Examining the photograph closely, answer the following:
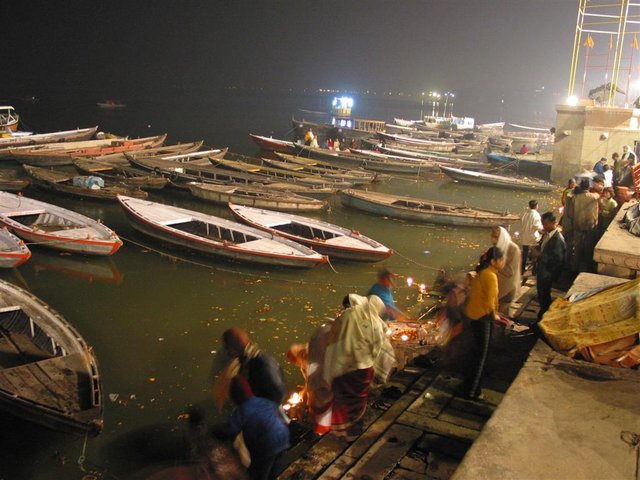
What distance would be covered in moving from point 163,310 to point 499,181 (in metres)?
19.8

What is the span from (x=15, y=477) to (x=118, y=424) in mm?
1417

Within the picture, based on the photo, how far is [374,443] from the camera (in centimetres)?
530

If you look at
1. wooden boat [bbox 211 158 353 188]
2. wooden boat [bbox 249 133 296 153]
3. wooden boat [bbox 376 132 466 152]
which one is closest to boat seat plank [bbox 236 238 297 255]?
wooden boat [bbox 211 158 353 188]

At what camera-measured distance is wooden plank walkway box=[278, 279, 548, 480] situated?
193 inches

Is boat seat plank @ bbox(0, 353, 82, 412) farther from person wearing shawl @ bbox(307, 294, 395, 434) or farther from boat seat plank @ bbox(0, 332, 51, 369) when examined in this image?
person wearing shawl @ bbox(307, 294, 395, 434)

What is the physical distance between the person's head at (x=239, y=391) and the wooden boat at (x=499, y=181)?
23821 millimetres

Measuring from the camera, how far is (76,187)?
20.8 m

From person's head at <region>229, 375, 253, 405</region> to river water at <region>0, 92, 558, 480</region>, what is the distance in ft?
1.93

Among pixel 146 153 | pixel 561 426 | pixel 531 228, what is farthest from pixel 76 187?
pixel 561 426

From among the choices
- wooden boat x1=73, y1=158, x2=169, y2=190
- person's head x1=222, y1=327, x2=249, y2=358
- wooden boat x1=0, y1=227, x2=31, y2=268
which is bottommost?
wooden boat x1=0, y1=227, x2=31, y2=268

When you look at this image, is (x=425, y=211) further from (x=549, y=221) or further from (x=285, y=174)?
(x=549, y=221)

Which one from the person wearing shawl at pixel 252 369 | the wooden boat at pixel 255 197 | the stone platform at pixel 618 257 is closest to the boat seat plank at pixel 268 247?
the wooden boat at pixel 255 197

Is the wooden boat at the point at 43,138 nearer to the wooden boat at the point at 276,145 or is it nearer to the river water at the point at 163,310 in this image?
the wooden boat at the point at 276,145

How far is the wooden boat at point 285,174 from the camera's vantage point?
79.7ft
